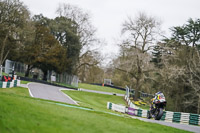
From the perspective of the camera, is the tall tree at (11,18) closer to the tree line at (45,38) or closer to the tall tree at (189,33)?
the tree line at (45,38)

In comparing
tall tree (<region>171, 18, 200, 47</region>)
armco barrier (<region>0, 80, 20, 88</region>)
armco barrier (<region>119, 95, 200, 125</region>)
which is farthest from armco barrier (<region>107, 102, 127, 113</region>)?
tall tree (<region>171, 18, 200, 47</region>)

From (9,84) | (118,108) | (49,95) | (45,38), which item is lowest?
(118,108)

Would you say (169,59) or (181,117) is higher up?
(169,59)

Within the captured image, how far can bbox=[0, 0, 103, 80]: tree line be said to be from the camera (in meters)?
45.3

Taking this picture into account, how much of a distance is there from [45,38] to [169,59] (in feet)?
81.4

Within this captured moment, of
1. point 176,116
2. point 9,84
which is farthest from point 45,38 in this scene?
point 176,116

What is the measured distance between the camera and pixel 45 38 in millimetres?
53812

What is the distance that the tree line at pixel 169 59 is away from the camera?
4000 centimetres

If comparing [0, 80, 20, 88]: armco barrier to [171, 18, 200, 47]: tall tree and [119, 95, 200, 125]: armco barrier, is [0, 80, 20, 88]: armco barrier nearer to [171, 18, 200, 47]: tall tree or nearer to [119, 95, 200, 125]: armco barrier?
[119, 95, 200, 125]: armco barrier

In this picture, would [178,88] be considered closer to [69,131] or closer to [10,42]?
[10,42]

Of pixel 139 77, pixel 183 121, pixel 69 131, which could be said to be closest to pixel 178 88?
pixel 139 77

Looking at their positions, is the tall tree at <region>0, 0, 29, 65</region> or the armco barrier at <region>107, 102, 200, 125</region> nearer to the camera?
the armco barrier at <region>107, 102, 200, 125</region>

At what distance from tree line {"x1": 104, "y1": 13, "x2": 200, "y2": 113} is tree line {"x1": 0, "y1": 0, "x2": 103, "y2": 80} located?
533 inches

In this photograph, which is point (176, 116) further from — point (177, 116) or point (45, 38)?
point (45, 38)
